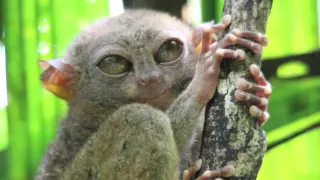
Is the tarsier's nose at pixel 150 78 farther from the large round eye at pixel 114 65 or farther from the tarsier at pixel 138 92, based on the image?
the large round eye at pixel 114 65

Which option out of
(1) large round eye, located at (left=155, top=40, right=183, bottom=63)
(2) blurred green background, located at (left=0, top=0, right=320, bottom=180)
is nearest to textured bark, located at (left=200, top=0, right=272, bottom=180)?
(1) large round eye, located at (left=155, top=40, right=183, bottom=63)

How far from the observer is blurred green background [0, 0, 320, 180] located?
15.1 ft

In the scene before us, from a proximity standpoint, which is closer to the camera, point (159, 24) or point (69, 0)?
point (159, 24)

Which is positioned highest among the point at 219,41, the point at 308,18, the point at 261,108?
the point at 219,41

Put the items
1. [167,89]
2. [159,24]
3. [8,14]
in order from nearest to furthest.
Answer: [167,89] < [159,24] < [8,14]

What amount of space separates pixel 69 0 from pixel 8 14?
23.9 inches

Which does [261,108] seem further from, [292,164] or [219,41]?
[292,164]

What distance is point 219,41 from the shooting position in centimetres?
236

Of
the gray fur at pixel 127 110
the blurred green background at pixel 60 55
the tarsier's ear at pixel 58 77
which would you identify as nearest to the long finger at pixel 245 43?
the gray fur at pixel 127 110

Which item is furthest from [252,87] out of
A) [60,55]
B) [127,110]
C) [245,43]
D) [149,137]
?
[60,55]

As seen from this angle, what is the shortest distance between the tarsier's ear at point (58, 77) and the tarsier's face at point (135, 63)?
0.19 feet

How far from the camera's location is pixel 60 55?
4.55 m

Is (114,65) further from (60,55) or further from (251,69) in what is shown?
(60,55)

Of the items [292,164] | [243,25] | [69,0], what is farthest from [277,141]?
[243,25]
